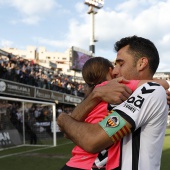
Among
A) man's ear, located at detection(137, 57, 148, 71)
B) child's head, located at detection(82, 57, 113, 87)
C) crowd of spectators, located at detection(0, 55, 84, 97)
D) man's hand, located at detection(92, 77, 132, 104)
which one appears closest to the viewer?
man's hand, located at detection(92, 77, 132, 104)

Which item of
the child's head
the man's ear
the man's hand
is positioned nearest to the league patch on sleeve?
the man's hand

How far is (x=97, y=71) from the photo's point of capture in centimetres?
218

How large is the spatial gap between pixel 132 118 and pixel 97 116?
346 mm

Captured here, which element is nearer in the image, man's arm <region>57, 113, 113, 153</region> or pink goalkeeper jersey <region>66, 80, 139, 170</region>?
man's arm <region>57, 113, 113, 153</region>

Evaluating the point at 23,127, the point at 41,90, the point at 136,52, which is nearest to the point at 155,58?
the point at 136,52

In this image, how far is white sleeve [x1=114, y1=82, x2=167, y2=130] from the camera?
147 cm

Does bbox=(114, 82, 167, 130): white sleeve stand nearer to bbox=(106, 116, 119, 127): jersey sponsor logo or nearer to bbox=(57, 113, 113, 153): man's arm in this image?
bbox=(106, 116, 119, 127): jersey sponsor logo

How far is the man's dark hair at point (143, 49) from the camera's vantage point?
173cm

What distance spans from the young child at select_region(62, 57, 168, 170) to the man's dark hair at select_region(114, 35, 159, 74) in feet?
0.55

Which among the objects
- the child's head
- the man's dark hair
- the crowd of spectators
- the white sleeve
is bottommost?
the white sleeve

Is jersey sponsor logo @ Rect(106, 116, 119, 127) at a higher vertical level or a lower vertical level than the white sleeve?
lower

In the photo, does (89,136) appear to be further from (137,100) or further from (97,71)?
(97,71)

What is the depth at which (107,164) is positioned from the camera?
1.68 m

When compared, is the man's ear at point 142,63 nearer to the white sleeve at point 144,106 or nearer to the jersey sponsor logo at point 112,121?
the white sleeve at point 144,106
